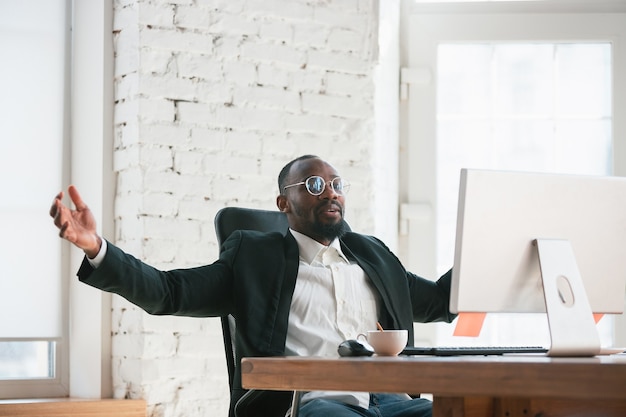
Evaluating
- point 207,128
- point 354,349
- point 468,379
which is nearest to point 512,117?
point 207,128

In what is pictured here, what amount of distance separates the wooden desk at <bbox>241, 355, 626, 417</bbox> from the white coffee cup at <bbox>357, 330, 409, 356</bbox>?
9.5 inches

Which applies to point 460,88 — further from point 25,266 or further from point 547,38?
point 25,266

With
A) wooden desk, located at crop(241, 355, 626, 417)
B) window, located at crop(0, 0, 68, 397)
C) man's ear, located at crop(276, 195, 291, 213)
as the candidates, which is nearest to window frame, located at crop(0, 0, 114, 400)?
window, located at crop(0, 0, 68, 397)

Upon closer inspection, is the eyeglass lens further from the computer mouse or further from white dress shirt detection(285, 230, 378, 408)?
the computer mouse

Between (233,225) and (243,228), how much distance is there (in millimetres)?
31

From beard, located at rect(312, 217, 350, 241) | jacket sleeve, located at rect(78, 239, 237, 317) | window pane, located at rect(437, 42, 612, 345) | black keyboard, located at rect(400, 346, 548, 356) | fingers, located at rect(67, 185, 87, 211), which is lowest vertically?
black keyboard, located at rect(400, 346, 548, 356)

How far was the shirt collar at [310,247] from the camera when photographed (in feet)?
8.43

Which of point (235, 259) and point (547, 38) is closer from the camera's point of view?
point (235, 259)

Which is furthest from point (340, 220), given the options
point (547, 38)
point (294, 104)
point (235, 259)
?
point (547, 38)

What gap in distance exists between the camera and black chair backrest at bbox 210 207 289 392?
7.84 feet

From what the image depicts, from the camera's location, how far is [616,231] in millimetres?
1732

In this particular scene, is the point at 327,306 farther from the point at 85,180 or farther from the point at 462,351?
the point at 85,180

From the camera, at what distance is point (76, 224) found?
6.31ft

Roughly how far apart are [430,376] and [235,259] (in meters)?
1.16
